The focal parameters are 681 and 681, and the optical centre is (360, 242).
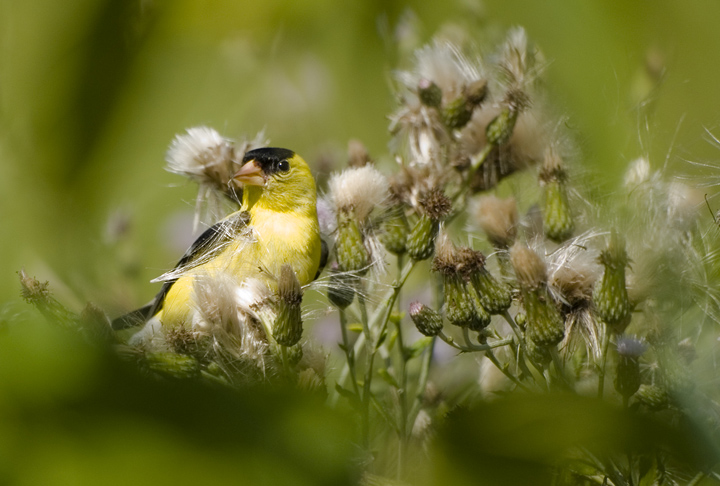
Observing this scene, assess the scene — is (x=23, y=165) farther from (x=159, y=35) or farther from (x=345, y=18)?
(x=345, y=18)

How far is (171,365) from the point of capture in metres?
0.66

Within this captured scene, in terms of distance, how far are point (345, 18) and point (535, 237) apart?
492 mm

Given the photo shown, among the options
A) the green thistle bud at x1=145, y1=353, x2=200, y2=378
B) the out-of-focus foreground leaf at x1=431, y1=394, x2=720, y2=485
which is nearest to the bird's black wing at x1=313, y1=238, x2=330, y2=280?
the green thistle bud at x1=145, y1=353, x2=200, y2=378

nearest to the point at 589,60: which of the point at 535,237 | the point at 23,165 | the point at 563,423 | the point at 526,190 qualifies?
the point at 563,423

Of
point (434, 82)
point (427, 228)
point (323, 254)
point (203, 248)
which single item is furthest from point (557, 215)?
point (203, 248)

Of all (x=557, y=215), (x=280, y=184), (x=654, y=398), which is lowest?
(x=654, y=398)

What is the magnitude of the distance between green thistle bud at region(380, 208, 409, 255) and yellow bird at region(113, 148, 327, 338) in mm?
226

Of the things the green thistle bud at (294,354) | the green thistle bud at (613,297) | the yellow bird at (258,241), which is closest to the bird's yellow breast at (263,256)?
the yellow bird at (258,241)

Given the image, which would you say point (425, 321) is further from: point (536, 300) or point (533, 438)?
point (533, 438)

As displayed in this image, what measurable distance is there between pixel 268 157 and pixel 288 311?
664mm

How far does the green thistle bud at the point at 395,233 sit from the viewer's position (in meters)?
1.29

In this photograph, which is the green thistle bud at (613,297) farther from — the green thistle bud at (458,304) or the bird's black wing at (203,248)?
the bird's black wing at (203,248)

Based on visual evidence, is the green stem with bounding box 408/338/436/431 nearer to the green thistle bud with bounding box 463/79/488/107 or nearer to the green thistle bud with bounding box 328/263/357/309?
the green thistle bud with bounding box 328/263/357/309

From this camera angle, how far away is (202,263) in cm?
141
